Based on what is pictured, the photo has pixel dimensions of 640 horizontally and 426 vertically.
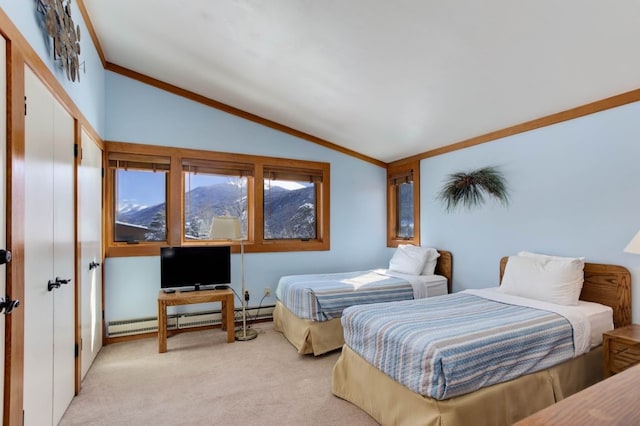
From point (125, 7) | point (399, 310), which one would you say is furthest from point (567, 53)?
point (125, 7)

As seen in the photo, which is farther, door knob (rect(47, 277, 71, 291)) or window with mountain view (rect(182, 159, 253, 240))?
window with mountain view (rect(182, 159, 253, 240))

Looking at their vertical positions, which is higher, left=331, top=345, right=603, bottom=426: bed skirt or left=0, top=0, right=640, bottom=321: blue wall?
left=0, top=0, right=640, bottom=321: blue wall

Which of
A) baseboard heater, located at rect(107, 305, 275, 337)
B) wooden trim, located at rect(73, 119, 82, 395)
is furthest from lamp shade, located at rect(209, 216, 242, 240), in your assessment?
wooden trim, located at rect(73, 119, 82, 395)

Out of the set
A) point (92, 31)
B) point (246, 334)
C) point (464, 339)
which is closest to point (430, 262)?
point (464, 339)

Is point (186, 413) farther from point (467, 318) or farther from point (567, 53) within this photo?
point (567, 53)

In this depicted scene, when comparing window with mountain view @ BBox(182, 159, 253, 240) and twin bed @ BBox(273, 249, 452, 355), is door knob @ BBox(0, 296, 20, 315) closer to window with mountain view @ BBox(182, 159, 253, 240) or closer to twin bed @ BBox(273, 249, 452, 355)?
twin bed @ BBox(273, 249, 452, 355)

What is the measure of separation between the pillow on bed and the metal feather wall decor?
Answer: 3844mm

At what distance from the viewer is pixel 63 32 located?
2076 mm

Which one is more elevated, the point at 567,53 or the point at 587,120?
the point at 567,53

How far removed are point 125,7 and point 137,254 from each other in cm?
245

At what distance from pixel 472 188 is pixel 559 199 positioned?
899mm

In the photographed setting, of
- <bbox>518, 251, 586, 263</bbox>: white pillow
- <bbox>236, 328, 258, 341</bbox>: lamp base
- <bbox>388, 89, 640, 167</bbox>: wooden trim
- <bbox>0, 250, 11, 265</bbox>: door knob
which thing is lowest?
<bbox>236, 328, 258, 341</bbox>: lamp base

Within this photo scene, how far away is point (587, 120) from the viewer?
2754 millimetres

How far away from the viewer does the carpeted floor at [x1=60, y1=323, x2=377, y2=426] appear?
218 cm
